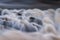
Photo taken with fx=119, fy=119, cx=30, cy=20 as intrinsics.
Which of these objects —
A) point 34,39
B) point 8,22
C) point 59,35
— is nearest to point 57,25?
point 59,35

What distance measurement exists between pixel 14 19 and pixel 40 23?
182 mm

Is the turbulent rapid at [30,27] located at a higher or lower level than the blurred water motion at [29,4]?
lower

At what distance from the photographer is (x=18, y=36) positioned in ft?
2.26

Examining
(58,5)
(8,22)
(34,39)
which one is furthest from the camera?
(58,5)

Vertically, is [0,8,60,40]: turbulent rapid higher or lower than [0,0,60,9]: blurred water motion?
lower

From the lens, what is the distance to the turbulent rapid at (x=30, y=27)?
691 millimetres

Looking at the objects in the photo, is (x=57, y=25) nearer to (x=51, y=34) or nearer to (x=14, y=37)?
(x=51, y=34)

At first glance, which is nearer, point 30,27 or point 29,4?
point 30,27

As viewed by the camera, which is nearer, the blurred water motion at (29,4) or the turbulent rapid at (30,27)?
the turbulent rapid at (30,27)

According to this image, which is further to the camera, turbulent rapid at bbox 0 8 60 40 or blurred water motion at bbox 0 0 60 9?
blurred water motion at bbox 0 0 60 9

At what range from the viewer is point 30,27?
0.77 metres

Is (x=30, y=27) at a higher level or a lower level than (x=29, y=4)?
lower

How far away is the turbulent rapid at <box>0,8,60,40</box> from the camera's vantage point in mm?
691

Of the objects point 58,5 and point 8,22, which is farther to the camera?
point 58,5
